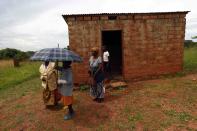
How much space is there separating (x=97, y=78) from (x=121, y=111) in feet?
4.42

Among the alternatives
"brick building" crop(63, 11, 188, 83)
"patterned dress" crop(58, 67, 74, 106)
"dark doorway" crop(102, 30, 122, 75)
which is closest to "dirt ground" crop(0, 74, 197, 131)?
"patterned dress" crop(58, 67, 74, 106)

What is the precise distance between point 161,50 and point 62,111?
5.60 metres

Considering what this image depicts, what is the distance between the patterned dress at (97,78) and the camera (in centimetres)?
852

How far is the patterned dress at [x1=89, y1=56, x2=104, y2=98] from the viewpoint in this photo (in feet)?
27.9

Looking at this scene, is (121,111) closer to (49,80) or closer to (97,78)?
(97,78)

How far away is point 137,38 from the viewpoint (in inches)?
448

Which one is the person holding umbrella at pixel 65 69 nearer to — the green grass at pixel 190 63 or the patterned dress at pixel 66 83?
the patterned dress at pixel 66 83

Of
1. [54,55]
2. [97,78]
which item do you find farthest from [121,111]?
[54,55]

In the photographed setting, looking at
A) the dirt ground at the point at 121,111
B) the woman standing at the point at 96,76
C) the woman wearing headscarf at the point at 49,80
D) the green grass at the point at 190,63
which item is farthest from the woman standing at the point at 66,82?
the green grass at the point at 190,63

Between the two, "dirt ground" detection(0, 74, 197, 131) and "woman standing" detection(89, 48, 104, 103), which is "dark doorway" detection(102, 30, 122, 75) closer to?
"dirt ground" detection(0, 74, 197, 131)

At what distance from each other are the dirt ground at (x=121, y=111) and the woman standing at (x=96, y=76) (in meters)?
0.28

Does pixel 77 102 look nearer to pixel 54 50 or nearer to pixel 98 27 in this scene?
pixel 54 50

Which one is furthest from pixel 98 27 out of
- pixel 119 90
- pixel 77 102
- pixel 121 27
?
pixel 77 102

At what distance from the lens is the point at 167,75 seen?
11.8 m
